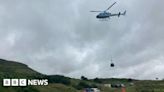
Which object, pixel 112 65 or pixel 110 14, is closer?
pixel 112 65

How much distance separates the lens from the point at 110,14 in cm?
19912

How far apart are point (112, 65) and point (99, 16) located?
69663 millimetres

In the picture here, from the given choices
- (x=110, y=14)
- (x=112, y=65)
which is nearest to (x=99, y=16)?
(x=110, y=14)

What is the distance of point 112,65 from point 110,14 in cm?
7608

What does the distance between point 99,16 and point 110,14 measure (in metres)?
8.63

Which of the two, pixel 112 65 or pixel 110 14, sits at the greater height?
pixel 110 14

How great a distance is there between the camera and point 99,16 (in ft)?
633

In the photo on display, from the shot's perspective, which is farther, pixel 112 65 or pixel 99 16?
pixel 99 16

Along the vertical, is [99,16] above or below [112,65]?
above

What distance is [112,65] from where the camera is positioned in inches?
4983

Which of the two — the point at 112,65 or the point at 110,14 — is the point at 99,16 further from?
the point at 112,65
